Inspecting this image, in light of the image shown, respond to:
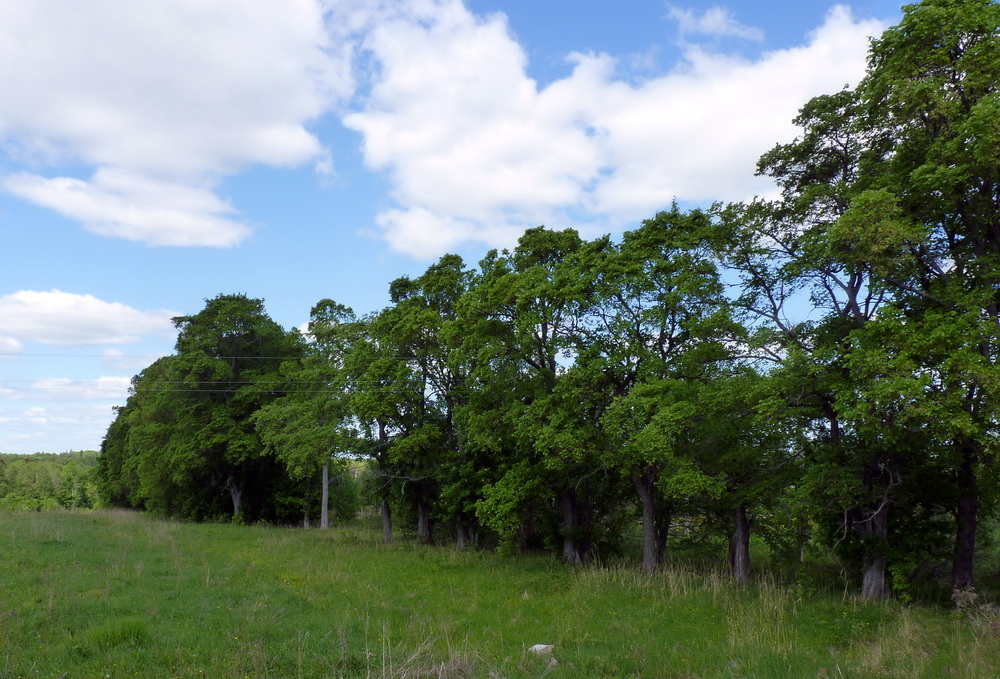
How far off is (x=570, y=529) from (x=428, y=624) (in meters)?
11.5

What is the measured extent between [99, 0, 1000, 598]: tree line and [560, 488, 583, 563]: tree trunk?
0.27 feet

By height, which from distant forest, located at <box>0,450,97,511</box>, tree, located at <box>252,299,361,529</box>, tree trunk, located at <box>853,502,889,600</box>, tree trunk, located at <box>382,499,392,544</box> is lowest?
distant forest, located at <box>0,450,97,511</box>

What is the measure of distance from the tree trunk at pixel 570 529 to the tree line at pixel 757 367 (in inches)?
3.2

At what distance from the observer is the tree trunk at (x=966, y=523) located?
13555 millimetres

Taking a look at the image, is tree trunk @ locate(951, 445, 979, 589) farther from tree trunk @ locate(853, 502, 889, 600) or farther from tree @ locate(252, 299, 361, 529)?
tree @ locate(252, 299, 361, 529)

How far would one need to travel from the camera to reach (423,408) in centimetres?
2638

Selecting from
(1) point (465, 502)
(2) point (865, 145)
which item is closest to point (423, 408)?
(1) point (465, 502)

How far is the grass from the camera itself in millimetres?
8375

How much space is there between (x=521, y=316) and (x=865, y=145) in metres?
10.0

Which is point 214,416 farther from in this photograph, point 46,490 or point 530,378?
point 46,490

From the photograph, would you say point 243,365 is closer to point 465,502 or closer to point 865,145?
point 465,502

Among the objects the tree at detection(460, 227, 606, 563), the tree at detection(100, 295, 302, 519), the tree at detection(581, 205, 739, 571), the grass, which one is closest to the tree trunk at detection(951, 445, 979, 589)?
the grass

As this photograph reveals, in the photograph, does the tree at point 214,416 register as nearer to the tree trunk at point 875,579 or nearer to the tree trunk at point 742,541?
the tree trunk at point 742,541

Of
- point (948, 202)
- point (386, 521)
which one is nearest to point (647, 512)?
point (948, 202)
